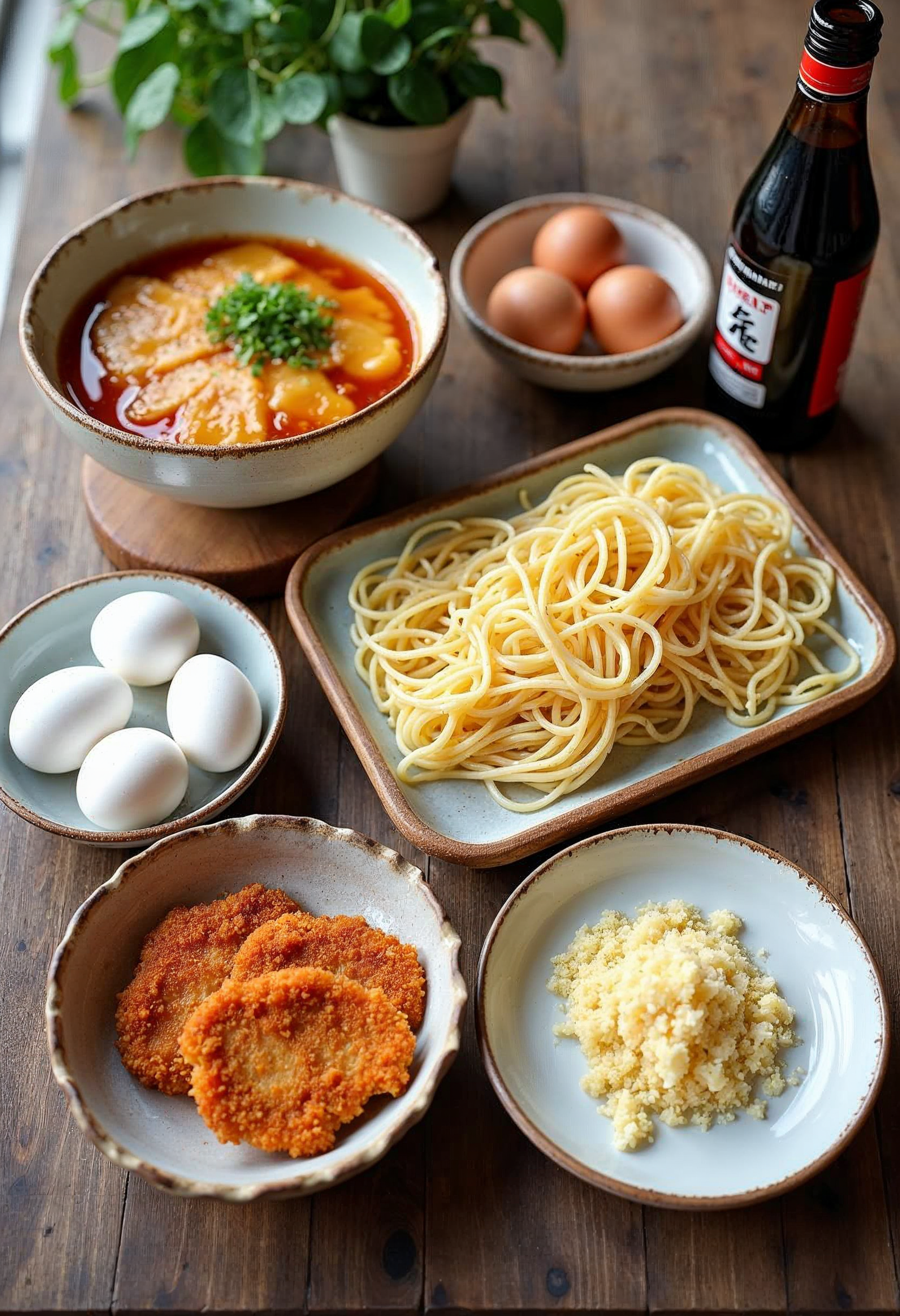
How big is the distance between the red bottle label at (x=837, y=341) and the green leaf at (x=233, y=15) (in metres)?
1.20

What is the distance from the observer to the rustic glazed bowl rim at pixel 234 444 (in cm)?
177

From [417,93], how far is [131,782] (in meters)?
1.43

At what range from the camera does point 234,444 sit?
185 centimetres

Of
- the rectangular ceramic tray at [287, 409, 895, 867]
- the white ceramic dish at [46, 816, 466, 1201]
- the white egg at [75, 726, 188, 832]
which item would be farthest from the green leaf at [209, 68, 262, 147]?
the white ceramic dish at [46, 816, 466, 1201]

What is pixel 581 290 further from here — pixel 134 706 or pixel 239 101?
pixel 134 706

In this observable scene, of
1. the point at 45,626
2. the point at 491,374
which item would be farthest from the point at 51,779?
the point at 491,374

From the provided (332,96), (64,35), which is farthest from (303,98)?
(64,35)

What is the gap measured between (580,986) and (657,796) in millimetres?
301

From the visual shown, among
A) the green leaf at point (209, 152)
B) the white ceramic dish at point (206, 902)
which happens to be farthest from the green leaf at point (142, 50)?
the white ceramic dish at point (206, 902)

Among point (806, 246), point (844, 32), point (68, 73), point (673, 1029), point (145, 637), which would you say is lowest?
point (673, 1029)

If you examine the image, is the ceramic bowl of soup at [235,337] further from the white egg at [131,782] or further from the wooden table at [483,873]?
the white egg at [131,782]

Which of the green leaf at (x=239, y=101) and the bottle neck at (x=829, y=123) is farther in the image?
the green leaf at (x=239, y=101)

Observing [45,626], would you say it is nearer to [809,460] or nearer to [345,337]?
[345,337]

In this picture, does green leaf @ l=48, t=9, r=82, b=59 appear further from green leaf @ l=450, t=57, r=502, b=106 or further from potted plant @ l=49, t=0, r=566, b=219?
green leaf @ l=450, t=57, r=502, b=106
